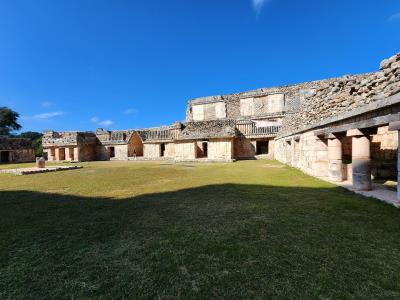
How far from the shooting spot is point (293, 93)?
81.1ft

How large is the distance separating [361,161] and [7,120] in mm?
57168

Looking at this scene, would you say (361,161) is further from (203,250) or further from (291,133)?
(291,133)

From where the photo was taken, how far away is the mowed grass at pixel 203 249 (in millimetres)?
1893

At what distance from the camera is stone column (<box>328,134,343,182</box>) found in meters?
6.84

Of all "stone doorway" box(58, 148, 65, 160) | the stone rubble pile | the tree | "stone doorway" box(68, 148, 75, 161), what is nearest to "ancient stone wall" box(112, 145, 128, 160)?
"stone doorway" box(68, 148, 75, 161)

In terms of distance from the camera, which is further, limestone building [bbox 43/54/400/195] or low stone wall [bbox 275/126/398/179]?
low stone wall [bbox 275/126/398/179]

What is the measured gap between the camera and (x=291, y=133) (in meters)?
11.9

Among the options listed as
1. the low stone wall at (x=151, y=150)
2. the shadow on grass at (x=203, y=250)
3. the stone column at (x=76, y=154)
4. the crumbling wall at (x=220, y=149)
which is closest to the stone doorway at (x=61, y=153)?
the stone column at (x=76, y=154)

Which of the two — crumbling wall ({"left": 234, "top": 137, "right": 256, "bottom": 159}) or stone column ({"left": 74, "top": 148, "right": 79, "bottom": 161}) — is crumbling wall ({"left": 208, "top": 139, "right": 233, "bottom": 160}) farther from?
stone column ({"left": 74, "top": 148, "right": 79, "bottom": 161})

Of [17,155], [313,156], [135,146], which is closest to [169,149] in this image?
[135,146]

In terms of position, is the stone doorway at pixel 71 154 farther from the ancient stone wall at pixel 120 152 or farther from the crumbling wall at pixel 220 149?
the crumbling wall at pixel 220 149

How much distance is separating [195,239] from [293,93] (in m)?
26.2

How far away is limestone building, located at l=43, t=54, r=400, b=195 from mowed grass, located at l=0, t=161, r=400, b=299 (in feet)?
7.32

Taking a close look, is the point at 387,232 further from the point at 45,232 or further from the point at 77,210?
the point at 77,210
